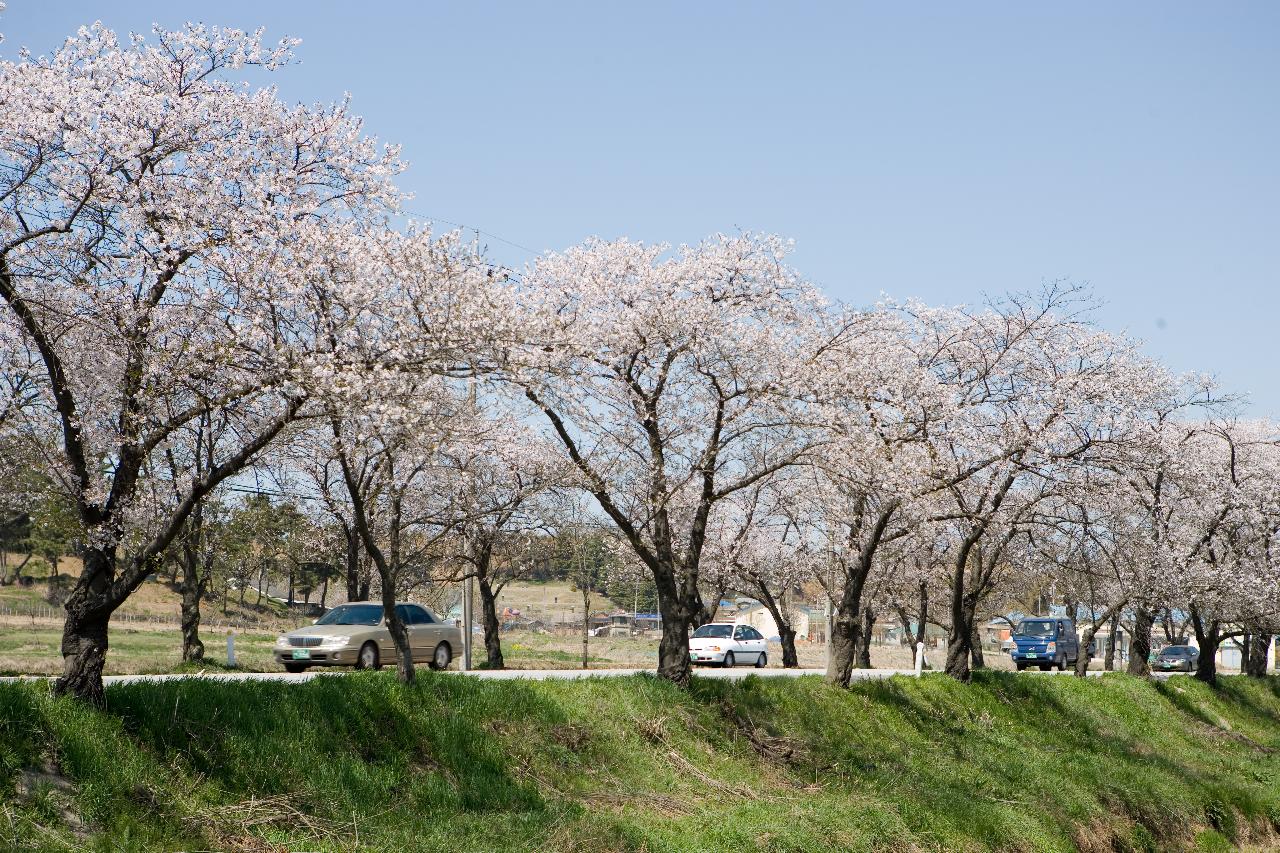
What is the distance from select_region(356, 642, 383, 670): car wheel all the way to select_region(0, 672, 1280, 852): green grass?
693 cm

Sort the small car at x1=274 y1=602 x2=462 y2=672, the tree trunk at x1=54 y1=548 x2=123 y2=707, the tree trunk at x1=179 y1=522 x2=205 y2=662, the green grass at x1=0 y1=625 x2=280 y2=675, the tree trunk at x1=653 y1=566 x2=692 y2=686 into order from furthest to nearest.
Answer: the tree trunk at x1=179 y1=522 x2=205 y2=662 < the green grass at x1=0 y1=625 x2=280 y2=675 < the small car at x1=274 y1=602 x2=462 y2=672 < the tree trunk at x1=653 y1=566 x2=692 y2=686 < the tree trunk at x1=54 y1=548 x2=123 y2=707

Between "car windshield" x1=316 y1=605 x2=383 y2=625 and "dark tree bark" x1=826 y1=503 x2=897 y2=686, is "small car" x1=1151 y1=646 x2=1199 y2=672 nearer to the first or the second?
"dark tree bark" x1=826 y1=503 x2=897 y2=686

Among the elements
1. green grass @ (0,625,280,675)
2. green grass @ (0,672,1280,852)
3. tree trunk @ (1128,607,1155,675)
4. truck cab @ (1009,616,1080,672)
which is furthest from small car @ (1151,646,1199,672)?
green grass @ (0,625,280,675)

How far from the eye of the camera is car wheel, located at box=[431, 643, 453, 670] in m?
24.7

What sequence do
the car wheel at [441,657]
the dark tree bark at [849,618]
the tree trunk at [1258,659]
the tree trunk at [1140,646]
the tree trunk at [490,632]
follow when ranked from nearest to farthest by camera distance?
the dark tree bark at [849,618] < the car wheel at [441,657] < the tree trunk at [490,632] < the tree trunk at [1140,646] < the tree trunk at [1258,659]

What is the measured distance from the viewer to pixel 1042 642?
45188 millimetres

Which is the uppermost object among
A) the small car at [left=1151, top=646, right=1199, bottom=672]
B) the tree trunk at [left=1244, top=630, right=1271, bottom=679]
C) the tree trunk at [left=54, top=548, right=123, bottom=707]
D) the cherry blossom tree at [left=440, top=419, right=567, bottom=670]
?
the cherry blossom tree at [left=440, top=419, right=567, bottom=670]

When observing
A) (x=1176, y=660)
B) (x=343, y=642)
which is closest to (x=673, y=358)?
(x=343, y=642)

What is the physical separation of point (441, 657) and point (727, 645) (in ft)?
40.4

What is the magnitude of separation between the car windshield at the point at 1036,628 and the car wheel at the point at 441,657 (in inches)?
1112

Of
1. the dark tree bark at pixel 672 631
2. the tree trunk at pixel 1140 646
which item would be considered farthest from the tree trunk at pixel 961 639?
the dark tree bark at pixel 672 631

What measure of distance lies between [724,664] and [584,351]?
68.9 ft

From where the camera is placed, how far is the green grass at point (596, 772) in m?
9.31

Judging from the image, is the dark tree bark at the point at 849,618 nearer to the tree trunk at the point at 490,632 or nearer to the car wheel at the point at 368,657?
the car wheel at the point at 368,657
